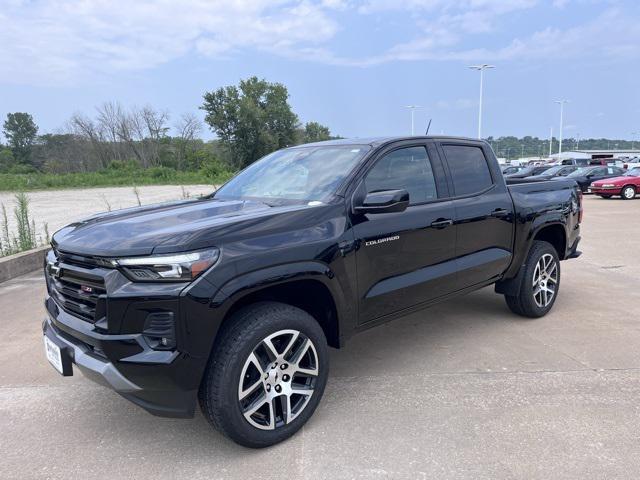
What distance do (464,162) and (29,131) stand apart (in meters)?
102

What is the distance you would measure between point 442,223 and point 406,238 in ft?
1.50

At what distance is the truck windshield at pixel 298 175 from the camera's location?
3500 mm

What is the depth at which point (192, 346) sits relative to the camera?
252 centimetres

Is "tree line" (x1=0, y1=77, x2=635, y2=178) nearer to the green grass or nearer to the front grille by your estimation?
the green grass

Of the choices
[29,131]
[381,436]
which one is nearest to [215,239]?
[381,436]

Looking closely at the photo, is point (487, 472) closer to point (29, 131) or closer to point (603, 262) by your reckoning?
point (603, 262)

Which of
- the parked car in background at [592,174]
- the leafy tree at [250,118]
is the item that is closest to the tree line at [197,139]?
the leafy tree at [250,118]

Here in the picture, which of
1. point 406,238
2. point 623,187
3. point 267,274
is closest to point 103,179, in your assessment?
point 623,187

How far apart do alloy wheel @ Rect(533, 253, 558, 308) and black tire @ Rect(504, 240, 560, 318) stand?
17 millimetres

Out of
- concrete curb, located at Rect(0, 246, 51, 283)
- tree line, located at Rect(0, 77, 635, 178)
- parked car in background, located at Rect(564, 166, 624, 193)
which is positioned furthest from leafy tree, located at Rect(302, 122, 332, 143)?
concrete curb, located at Rect(0, 246, 51, 283)

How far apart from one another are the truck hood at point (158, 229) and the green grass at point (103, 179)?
32.1 meters

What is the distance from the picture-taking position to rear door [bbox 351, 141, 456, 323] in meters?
3.34

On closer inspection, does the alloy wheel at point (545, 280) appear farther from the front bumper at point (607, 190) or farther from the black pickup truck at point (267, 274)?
the front bumper at point (607, 190)

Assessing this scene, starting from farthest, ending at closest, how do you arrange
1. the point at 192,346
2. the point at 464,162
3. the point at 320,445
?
1. the point at 464,162
2. the point at 320,445
3. the point at 192,346
